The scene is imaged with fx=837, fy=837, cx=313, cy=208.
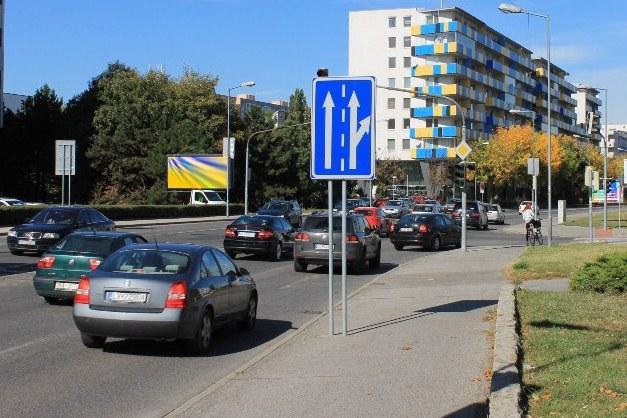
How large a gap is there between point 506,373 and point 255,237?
61.5ft

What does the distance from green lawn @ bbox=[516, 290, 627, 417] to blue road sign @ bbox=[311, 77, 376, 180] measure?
308 cm

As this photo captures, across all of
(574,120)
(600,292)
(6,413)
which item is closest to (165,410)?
(6,413)

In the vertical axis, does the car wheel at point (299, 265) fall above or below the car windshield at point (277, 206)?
below

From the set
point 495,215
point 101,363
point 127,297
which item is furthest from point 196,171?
point 101,363

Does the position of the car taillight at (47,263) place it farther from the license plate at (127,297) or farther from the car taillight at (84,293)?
the license plate at (127,297)

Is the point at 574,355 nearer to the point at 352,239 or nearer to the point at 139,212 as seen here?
the point at 352,239

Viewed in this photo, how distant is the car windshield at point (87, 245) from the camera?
14844mm

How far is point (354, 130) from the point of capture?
1098 cm

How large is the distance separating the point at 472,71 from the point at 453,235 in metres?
77.0

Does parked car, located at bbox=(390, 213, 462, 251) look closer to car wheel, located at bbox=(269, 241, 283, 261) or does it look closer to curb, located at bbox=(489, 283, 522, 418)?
car wheel, located at bbox=(269, 241, 283, 261)

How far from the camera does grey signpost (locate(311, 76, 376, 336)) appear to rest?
35.9 feet

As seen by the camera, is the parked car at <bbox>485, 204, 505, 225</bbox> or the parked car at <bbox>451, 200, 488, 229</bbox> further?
the parked car at <bbox>485, 204, 505, 225</bbox>

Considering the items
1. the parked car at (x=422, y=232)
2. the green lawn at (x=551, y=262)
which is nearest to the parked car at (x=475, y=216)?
the parked car at (x=422, y=232)

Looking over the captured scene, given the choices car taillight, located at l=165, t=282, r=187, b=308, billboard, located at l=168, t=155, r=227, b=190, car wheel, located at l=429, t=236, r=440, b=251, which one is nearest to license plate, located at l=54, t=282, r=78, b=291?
car taillight, located at l=165, t=282, r=187, b=308
